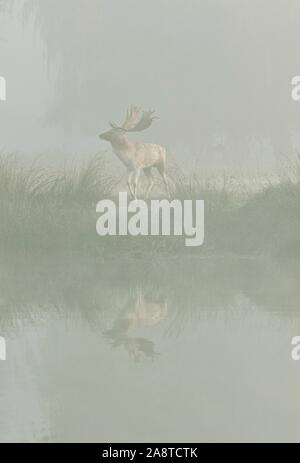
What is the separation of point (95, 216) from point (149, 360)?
6.14 meters

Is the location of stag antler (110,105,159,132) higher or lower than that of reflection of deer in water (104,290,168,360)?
higher

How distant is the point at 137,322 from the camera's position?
6129mm

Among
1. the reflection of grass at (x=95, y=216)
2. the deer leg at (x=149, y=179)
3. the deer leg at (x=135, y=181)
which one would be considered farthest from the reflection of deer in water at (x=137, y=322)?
the deer leg at (x=149, y=179)

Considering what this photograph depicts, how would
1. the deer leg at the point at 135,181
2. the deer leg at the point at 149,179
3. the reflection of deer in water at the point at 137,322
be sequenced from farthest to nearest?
the deer leg at the point at 149,179
the deer leg at the point at 135,181
the reflection of deer in water at the point at 137,322

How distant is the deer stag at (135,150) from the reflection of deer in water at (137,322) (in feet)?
15.9

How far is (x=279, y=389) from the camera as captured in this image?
4.36 meters

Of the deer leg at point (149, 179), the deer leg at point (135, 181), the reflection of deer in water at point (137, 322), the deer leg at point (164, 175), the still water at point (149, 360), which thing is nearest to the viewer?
the still water at point (149, 360)

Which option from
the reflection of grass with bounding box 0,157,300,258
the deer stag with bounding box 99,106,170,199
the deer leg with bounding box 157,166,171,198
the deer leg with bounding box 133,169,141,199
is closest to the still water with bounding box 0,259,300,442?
the reflection of grass with bounding box 0,157,300,258

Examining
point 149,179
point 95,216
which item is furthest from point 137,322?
point 149,179

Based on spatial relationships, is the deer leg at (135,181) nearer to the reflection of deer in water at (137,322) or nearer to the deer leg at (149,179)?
the deer leg at (149,179)

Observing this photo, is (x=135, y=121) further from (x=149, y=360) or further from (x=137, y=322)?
(x=149, y=360)

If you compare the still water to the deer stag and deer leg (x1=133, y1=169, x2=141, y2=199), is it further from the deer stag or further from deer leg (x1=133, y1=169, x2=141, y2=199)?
the deer stag

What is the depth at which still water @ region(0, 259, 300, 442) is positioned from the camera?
12.7 ft

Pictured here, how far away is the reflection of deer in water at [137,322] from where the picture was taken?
5.26 meters
